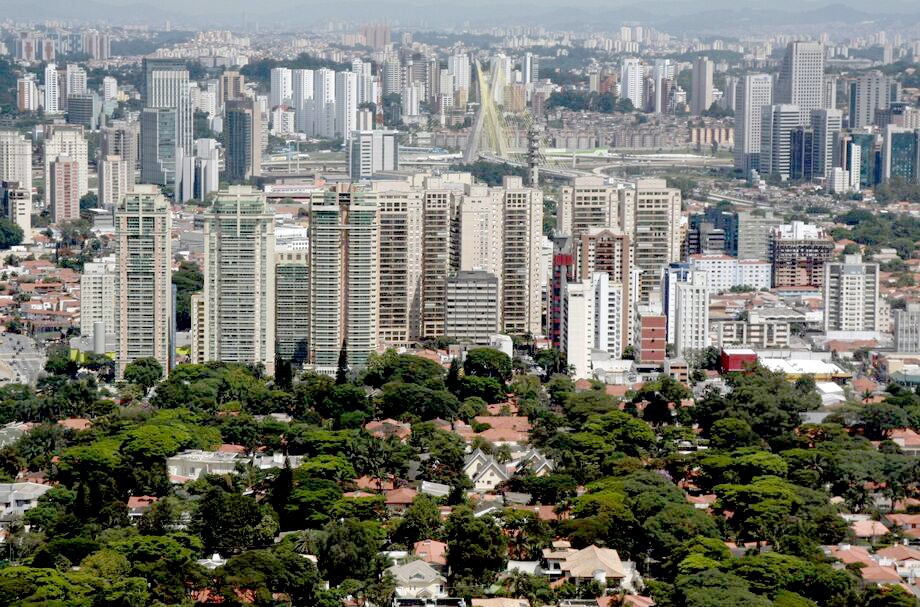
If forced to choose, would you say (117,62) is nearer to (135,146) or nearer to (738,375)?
(135,146)

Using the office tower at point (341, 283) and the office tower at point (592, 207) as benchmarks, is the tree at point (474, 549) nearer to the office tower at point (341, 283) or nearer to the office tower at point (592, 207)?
the office tower at point (341, 283)

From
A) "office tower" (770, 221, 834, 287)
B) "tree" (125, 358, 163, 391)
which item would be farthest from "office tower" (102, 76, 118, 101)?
"tree" (125, 358, 163, 391)

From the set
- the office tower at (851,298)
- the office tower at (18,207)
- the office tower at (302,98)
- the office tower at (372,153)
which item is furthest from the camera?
the office tower at (302,98)

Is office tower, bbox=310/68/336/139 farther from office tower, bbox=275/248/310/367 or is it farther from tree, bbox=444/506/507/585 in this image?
tree, bbox=444/506/507/585

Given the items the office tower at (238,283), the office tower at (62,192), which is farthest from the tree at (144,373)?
the office tower at (62,192)

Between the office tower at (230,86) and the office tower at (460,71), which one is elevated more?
the office tower at (460,71)

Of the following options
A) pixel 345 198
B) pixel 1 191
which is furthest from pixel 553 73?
pixel 345 198

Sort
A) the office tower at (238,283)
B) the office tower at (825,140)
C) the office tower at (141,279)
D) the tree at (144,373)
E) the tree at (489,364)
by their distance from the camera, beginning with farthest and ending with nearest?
the office tower at (825,140), the office tower at (238,283), the office tower at (141,279), the tree at (489,364), the tree at (144,373)
